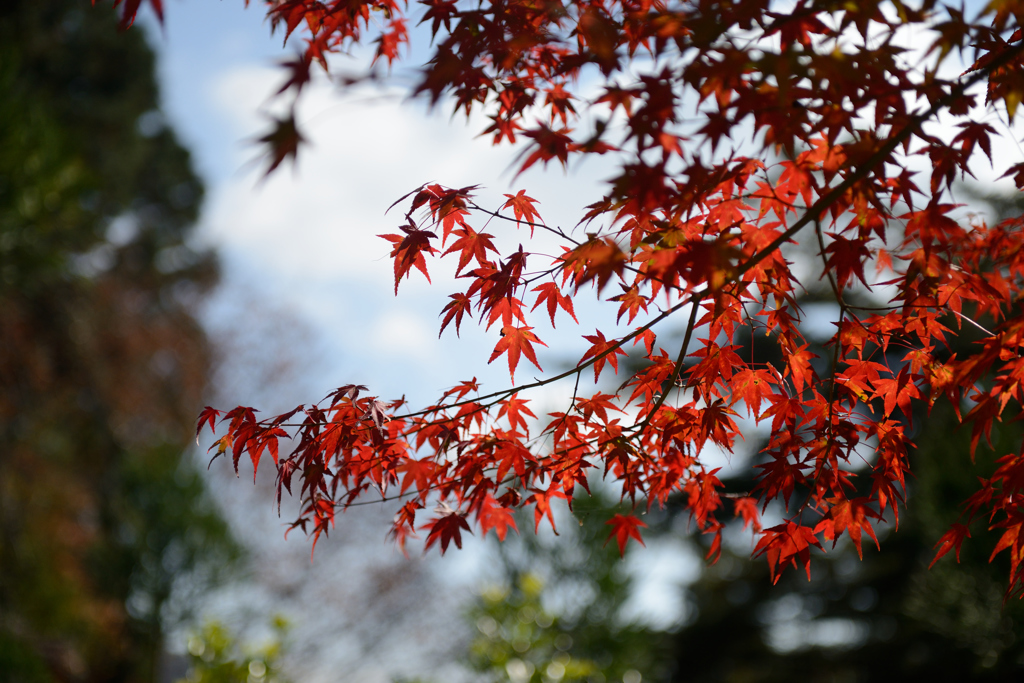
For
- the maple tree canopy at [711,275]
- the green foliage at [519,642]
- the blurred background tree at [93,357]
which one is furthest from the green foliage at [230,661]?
the maple tree canopy at [711,275]

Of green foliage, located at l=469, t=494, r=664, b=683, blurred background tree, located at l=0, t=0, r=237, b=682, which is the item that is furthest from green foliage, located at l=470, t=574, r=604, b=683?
blurred background tree, located at l=0, t=0, r=237, b=682

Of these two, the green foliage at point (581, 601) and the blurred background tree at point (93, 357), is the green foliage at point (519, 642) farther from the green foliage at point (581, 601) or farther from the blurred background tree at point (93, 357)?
the blurred background tree at point (93, 357)


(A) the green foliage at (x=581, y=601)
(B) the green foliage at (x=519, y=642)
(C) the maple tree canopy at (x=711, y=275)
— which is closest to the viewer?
(C) the maple tree canopy at (x=711, y=275)

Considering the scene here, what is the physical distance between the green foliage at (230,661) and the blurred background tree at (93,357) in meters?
2.03

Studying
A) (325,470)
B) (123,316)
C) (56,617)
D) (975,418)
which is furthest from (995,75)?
(123,316)

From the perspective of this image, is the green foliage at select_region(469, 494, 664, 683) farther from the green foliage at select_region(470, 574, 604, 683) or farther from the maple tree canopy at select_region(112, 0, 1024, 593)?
the maple tree canopy at select_region(112, 0, 1024, 593)

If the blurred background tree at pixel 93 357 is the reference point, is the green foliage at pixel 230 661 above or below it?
below

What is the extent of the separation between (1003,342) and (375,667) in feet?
32.6

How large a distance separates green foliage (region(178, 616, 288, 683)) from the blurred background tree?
2028mm

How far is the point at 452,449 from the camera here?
159 cm

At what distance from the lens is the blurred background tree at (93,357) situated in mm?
6352

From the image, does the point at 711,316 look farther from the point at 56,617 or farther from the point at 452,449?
the point at 56,617

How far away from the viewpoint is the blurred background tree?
250 inches

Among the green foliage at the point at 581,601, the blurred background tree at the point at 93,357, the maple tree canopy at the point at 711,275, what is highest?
the blurred background tree at the point at 93,357
